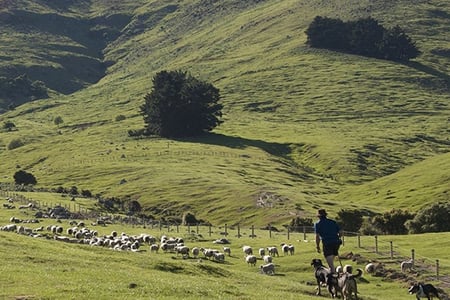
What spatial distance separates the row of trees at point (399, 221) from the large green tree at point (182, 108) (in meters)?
89.4

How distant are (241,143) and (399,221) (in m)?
87.3

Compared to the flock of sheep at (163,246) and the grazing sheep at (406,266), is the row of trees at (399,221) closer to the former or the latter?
the flock of sheep at (163,246)

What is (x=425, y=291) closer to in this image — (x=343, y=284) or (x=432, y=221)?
(x=343, y=284)

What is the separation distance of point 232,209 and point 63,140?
9595cm

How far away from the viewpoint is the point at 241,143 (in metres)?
171

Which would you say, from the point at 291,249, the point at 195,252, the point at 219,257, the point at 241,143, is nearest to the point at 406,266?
the point at 291,249

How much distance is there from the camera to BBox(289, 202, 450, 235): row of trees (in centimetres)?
8006

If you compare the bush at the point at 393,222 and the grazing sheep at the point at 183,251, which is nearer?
the grazing sheep at the point at 183,251

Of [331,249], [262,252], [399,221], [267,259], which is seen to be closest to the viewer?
[331,249]

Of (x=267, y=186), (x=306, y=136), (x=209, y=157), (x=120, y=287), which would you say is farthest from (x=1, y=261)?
(x=306, y=136)

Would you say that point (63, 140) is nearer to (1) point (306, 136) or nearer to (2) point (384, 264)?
(1) point (306, 136)

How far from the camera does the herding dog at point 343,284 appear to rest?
32969mm

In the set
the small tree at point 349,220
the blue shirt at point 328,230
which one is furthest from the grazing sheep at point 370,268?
the small tree at point 349,220

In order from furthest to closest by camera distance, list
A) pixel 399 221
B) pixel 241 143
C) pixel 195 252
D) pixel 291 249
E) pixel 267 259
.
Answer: pixel 241 143 → pixel 399 221 → pixel 195 252 → pixel 291 249 → pixel 267 259
